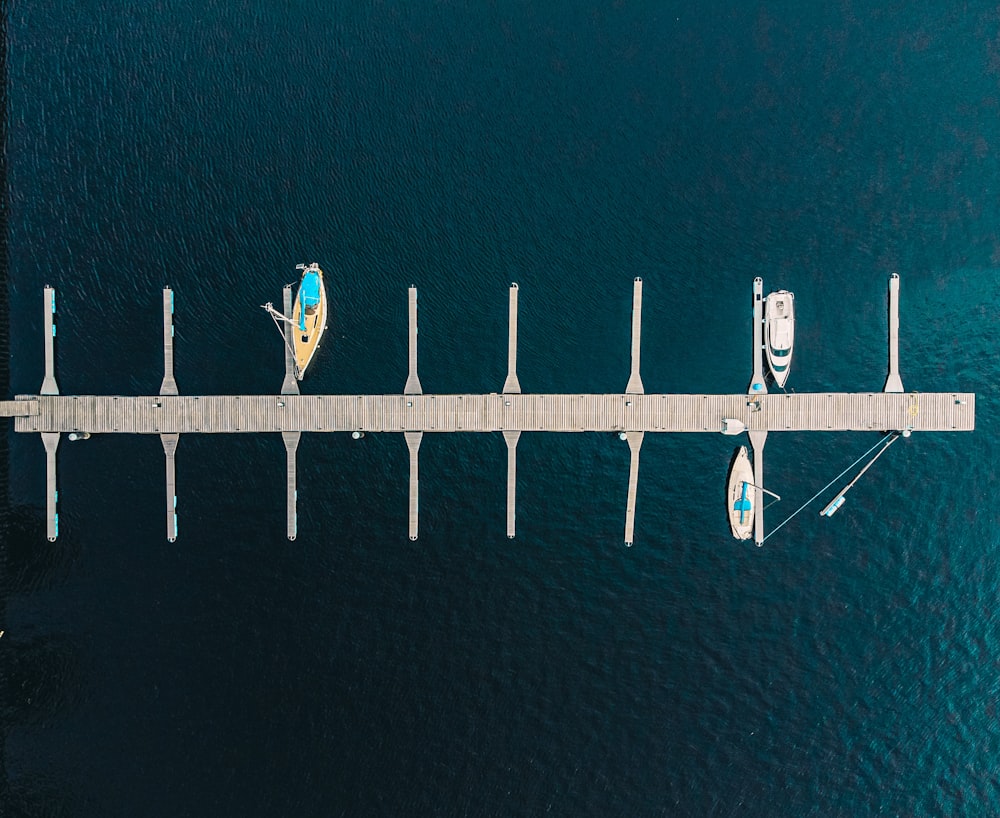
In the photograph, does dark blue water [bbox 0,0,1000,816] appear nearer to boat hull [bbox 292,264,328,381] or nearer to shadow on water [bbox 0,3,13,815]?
shadow on water [bbox 0,3,13,815]

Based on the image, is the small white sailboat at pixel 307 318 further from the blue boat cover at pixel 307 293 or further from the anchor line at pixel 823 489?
the anchor line at pixel 823 489

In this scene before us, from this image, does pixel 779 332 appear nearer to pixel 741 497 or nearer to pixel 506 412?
pixel 741 497

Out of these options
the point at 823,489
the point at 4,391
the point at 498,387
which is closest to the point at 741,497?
the point at 823,489

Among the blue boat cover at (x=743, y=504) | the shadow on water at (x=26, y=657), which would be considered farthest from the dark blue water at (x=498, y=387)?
the blue boat cover at (x=743, y=504)

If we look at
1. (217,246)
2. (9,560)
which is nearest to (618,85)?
(217,246)

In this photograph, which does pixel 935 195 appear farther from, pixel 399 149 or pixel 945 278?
pixel 399 149
